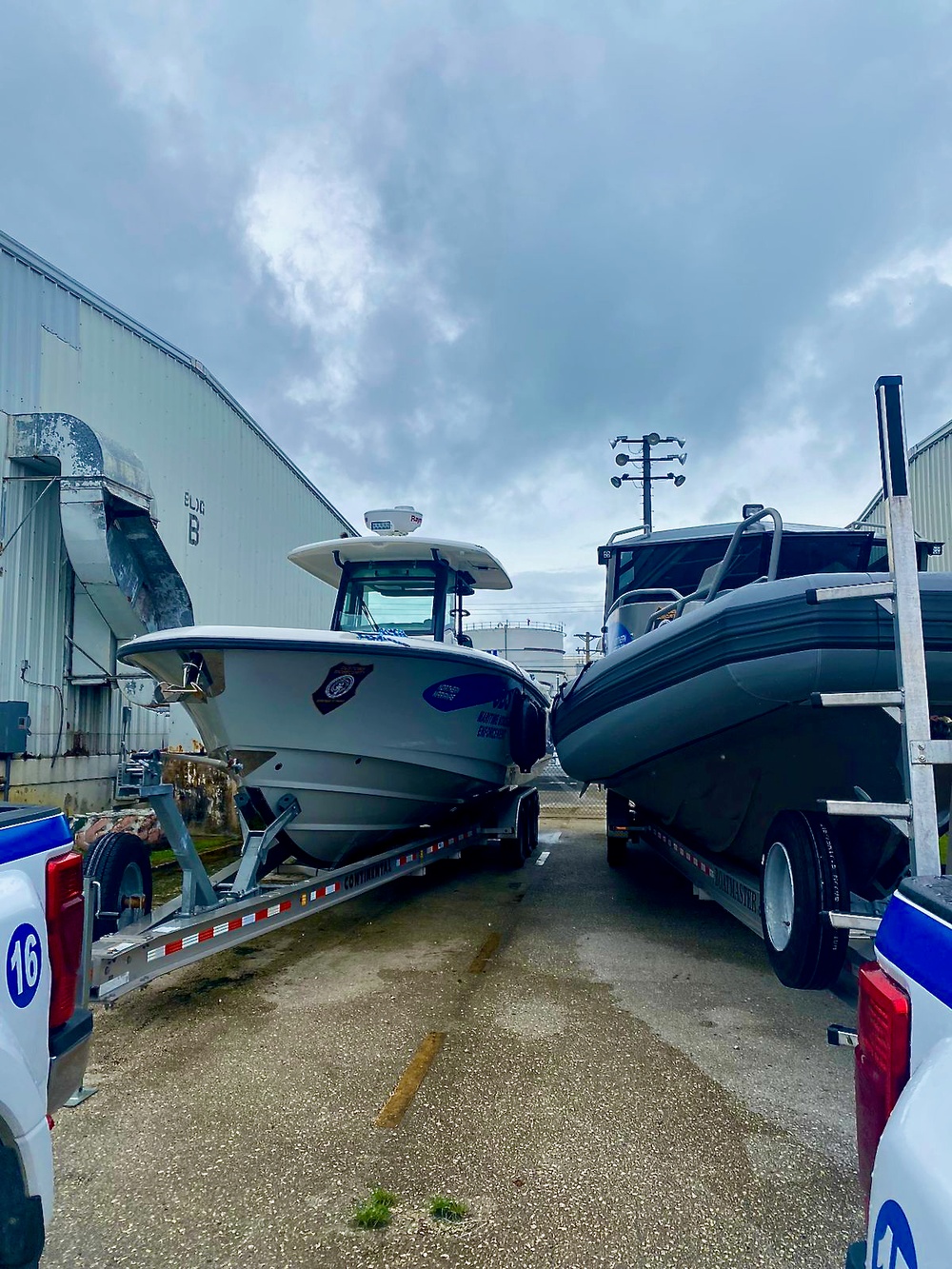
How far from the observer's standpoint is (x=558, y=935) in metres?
5.44

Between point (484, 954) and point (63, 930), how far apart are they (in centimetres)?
366

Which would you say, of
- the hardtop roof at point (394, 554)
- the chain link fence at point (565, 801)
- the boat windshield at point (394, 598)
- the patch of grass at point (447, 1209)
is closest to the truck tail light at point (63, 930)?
the patch of grass at point (447, 1209)

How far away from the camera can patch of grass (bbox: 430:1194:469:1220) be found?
240 cm

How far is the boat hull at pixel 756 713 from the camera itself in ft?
9.48

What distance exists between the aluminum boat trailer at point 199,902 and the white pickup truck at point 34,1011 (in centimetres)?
87

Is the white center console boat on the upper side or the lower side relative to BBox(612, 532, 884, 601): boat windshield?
lower

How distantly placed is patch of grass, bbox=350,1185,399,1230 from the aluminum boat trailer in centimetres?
110

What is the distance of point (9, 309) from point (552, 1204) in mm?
8828

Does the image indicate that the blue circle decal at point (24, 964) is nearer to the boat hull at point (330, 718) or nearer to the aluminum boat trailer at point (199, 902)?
the aluminum boat trailer at point (199, 902)

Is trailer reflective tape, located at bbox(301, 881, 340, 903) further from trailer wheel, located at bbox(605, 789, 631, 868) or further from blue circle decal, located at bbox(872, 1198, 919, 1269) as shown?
blue circle decal, located at bbox(872, 1198, 919, 1269)

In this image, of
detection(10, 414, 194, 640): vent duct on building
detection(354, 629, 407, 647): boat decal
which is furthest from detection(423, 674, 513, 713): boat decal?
detection(10, 414, 194, 640): vent duct on building

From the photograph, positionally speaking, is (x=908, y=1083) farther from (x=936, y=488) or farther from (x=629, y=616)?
(x=936, y=488)

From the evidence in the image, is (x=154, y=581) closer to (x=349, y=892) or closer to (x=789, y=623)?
(x=349, y=892)

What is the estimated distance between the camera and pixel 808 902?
10.5 feet
